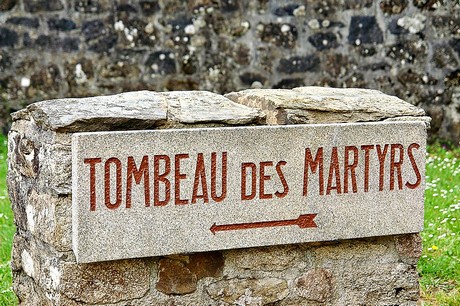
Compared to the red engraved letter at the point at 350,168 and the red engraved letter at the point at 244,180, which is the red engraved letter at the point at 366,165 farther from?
the red engraved letter at the point at 244,180

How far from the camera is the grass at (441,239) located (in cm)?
388

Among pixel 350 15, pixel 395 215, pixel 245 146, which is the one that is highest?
pixel 350 15

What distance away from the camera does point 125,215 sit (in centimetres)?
272

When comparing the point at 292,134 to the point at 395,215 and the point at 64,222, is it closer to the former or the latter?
the point at 395,215

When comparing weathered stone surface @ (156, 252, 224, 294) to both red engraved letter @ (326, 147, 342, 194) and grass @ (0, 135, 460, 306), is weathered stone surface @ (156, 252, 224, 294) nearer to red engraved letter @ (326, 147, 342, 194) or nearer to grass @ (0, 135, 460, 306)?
red engraved letter @ (326, 147, 342, 194)

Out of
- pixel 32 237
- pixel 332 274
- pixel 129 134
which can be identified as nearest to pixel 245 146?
pixel 129 134

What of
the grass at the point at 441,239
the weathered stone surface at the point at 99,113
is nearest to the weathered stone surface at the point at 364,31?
the grass at the point at 441,239

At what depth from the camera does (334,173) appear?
9.77 ft

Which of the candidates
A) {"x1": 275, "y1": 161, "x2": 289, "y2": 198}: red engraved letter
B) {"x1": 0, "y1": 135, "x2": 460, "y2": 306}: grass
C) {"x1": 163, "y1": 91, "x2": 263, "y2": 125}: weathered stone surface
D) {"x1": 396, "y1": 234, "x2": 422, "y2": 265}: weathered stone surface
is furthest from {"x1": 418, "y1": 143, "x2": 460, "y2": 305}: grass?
{"x1": 163, "y1": 91, "x2": 263, "y2": 125}: weathered stone surface

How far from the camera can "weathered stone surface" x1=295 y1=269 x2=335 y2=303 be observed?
3049 mm

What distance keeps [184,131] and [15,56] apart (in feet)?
14.6

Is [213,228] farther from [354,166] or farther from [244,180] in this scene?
[354,166]

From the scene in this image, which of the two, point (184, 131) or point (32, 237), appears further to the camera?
point (32, 237)

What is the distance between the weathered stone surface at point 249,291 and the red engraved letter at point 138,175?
0.45m
